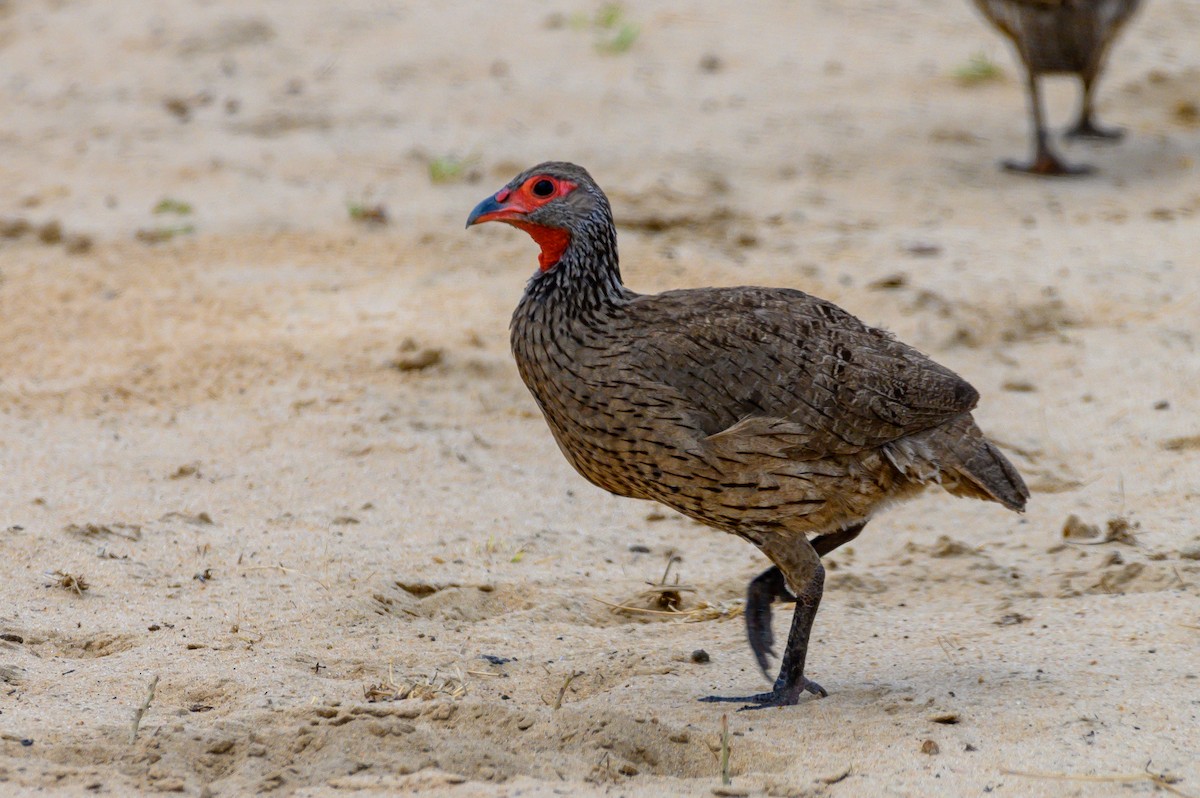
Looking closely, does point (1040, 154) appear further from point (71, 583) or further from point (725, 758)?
point (71, 583)

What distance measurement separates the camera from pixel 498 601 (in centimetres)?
515

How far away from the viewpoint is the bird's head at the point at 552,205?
4.73 m

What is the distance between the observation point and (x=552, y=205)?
186 inches

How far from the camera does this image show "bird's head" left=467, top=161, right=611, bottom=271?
473 centimetres

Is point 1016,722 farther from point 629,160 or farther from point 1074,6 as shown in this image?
point 1074,6

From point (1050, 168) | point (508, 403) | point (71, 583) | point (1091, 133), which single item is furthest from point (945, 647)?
point (1091, 133)

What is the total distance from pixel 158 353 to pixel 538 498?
7.42ft

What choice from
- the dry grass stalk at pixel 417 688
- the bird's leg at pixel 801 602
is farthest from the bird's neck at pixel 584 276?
the dry grass stalk at pixel 417 688

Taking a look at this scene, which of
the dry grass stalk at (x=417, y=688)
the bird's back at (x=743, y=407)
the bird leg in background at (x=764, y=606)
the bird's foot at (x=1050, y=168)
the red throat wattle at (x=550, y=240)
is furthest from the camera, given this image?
the bird's foot at (x=1050, y=168)

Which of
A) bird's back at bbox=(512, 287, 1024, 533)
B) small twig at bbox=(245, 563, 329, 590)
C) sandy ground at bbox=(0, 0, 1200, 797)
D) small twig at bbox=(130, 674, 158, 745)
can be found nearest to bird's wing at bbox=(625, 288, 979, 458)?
bird's back at bbox=(512, 287, 1024, 533)

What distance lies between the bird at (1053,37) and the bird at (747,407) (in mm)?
5800

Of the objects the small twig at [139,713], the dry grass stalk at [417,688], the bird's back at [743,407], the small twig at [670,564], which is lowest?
the small twig at [670,564]

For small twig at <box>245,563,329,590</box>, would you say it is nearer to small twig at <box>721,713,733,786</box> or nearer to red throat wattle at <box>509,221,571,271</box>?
red throat wattle at <box>509,221,571,271</box>

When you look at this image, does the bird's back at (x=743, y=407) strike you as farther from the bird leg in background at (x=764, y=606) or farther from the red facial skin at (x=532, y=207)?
the bird leg in background at (x=764, y=606)
